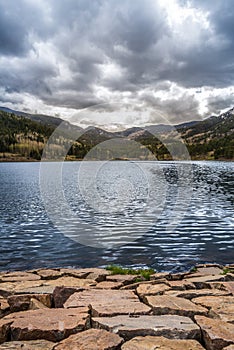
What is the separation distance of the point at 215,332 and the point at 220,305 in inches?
94.1

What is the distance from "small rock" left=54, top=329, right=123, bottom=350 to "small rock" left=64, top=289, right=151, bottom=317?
46.9 inches

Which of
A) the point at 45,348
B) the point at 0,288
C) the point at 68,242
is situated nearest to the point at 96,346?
the point at 45,348

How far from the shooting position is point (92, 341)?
7672 mm

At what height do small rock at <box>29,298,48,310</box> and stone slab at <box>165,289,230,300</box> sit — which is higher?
stone slab at <box>165,289,230,300</box>

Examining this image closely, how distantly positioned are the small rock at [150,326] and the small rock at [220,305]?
3.41 feet

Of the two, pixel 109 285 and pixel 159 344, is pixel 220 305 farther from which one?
pixel 109 285

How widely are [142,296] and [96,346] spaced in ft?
13.0

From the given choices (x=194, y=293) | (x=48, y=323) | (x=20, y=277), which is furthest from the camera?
(x=20, y=277)

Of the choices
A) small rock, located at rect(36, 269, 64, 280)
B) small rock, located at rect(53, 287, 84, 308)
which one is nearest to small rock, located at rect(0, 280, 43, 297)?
small rock, located at rect(53, 287, 84, 308)

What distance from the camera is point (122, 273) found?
16312 mm

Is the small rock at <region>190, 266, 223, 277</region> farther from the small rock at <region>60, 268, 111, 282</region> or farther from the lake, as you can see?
the small rock at <region>60, 268, 111, 282</region>

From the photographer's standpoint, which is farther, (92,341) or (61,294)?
(61,294)

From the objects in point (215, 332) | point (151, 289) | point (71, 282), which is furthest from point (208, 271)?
point (215, 332)

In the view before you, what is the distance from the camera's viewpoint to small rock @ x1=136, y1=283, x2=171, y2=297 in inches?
458
